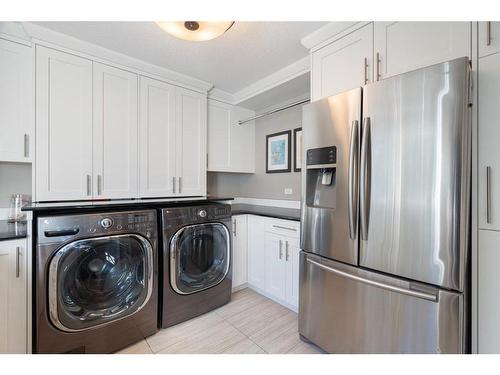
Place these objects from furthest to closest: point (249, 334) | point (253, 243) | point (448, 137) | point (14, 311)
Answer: point (253, 243)
point (249, 334)
point (14, 311)
point (448, 137)

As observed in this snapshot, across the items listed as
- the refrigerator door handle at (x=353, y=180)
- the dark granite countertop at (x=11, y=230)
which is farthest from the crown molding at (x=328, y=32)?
the dark granite countertop at (x=11, y=230)

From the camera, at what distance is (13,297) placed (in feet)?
4.37

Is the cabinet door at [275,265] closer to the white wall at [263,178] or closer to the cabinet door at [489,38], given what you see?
the white wall at [263,178]

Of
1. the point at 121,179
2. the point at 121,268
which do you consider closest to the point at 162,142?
the point at 121,179

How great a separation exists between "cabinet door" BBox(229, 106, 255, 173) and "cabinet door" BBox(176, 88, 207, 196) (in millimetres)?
484

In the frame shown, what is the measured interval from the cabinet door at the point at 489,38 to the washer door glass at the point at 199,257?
2.11 m

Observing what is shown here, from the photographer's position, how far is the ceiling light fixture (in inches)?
47.2

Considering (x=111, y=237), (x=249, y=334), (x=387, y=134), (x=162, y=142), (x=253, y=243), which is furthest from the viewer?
(x=253, y=243)

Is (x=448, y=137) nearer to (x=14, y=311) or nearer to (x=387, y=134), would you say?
(x=387, y=134)

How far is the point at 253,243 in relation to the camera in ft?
8.27

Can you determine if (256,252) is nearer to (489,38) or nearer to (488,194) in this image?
(488,194)

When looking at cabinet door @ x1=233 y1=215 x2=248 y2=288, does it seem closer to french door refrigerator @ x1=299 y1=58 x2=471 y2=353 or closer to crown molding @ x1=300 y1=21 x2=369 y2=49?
french door refrigerator @ x1=299 y1=58 x2=471 y2=353

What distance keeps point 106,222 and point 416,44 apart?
7.39 feet

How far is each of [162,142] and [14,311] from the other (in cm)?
164
